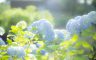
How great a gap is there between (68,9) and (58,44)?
0.22 meters

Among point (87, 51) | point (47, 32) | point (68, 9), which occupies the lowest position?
point (87, 51)

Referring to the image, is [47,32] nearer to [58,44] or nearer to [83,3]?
[58,44]

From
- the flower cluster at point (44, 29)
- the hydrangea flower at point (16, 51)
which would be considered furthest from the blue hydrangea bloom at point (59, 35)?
the hydrangea flower at point (16, 51)

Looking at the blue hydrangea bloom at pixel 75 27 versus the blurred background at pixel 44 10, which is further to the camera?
the blurred background at pixel 44 10

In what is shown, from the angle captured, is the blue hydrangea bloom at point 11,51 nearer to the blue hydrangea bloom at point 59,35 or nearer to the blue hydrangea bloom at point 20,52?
the blue hydrangea bloom at point 20,52

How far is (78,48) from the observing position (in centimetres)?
87

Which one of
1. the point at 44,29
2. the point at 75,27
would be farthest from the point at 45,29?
the point at 75,27

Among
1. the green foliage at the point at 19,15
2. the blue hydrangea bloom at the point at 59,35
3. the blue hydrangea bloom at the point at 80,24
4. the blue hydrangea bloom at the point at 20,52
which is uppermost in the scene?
the green foliage at the point at 19,15

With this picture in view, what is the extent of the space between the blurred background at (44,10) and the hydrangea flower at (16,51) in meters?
0.20

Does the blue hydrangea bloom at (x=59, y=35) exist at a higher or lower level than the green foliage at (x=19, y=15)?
lower

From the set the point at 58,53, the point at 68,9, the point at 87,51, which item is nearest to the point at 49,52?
the point at 58,53

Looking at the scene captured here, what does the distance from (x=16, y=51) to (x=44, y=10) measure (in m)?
0.30

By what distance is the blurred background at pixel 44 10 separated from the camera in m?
1.04

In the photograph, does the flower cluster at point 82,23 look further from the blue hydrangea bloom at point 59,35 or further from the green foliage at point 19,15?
the green foliage at point 19,15
